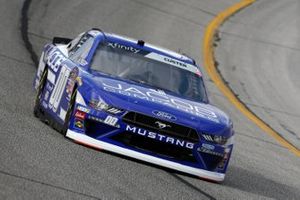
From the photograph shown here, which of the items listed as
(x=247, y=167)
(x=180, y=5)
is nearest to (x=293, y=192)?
(x=247, y=167)

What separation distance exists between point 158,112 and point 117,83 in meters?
0.77

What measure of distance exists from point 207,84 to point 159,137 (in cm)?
883

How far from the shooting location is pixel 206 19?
2498cm

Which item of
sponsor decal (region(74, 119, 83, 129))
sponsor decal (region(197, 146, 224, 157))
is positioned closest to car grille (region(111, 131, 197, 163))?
sponsor decal (region(197, 146, 224, 157))

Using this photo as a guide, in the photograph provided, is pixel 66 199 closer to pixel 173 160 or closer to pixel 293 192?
pixel 173 160

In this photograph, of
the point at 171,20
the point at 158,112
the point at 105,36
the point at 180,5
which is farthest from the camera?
the point at 180,5

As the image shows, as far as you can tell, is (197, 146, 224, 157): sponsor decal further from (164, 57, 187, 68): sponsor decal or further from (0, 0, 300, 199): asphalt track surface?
(164, 57, 187, 68): sponsor decal

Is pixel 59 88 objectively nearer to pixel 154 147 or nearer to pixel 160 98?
pixel 160 98

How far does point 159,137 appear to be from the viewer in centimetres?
990

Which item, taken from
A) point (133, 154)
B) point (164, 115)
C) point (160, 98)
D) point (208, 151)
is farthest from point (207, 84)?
point (133, 154)

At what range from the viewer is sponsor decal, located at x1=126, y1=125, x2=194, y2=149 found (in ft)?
32.3

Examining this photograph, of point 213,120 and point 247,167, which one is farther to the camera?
point 247,167

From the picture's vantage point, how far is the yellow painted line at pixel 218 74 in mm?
15552

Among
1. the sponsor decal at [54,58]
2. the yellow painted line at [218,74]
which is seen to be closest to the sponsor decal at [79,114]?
the sponsor decal at [54,58]
